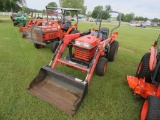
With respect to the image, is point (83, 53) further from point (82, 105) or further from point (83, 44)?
point (82, 105)

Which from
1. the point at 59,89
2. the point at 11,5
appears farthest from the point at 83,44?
the point at 11,5

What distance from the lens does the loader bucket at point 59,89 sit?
8.77 ft

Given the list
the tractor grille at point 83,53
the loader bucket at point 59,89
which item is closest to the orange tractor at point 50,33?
the tractor grille at point 83,53

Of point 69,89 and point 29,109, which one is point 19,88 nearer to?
point 29,109

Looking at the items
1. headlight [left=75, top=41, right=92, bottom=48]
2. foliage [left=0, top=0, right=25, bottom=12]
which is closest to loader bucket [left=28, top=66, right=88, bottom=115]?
headlight [left=75, top=41, right=92, bottom=48]

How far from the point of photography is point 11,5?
66.1 feet

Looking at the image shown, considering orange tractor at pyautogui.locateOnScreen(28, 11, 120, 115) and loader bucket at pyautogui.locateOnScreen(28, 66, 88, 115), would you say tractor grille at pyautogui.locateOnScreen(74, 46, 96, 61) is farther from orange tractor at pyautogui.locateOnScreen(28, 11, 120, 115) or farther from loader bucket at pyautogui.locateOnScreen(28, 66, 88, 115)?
loader bucket at pyautogui.locateOnScreen(28, 66, 88, 115)

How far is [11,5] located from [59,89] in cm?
2119

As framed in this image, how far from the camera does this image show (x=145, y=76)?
11.0 ft

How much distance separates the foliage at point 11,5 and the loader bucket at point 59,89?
62.4 feet

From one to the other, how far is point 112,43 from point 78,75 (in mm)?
1957

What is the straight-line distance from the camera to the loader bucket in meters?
2.67

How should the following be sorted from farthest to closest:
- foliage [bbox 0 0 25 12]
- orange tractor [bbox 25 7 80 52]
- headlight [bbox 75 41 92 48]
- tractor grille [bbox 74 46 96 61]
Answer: foliage [bbox 0 0 25 12] → orange tractor [bbox 25 7 80 52] → tractor grille [bbox 74 46 96 61] → headlight [bbox 75 41 92 48]

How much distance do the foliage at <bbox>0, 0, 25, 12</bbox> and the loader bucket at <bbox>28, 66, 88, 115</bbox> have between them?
1901 centimetres
